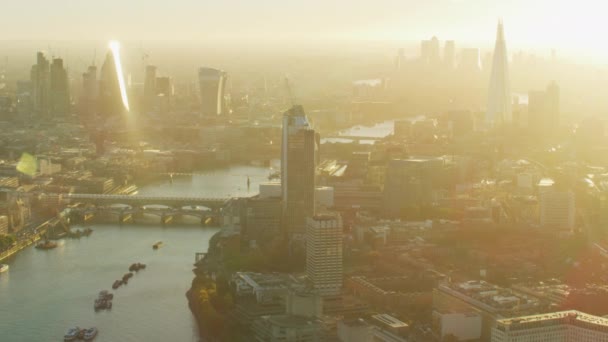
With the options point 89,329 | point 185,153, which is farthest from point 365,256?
point 185,153

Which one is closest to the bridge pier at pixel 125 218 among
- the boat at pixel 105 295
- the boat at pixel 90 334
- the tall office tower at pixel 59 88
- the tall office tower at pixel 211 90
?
the boat at pixel 105 295

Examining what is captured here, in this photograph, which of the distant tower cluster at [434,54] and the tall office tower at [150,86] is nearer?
the tall office tower at [150,86]

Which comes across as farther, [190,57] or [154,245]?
[190,57]

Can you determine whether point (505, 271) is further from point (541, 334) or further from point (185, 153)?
point (185, 153)

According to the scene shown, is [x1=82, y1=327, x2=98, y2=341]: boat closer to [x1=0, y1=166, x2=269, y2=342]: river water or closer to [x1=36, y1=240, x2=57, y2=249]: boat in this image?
[x1=0, y1=166, x2=269, y2=342]: river water

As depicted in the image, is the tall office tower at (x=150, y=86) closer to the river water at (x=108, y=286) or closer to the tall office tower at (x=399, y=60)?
the tall office tower at (x=399, y=60)

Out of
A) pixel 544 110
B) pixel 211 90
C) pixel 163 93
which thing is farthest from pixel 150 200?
pixel 163 93

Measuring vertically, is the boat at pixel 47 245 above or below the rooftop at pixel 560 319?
below
